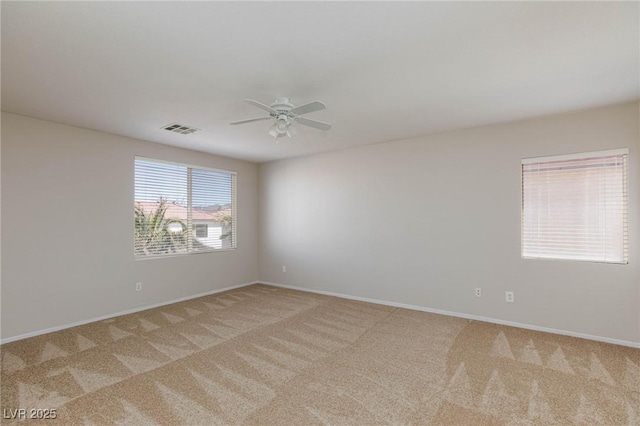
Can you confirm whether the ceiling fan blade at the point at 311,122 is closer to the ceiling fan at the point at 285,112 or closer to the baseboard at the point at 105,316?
the ceiling fan at the point at 285,112

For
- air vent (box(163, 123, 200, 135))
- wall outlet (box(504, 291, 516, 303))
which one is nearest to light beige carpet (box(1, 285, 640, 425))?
wall outlet (box(504, 291, 516, 303))

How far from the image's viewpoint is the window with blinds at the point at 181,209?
15.3ft

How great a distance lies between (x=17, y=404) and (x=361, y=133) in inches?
167

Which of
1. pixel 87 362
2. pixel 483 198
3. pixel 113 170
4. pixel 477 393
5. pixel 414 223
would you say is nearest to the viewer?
pixel 477 393

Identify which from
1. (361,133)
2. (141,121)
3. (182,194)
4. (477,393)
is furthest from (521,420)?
(182,194)

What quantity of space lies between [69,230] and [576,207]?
239 inches

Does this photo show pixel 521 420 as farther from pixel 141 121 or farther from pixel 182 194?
pixel 182 194

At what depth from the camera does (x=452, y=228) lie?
13.9 feet

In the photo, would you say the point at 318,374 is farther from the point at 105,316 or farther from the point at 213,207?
the point at 213,207

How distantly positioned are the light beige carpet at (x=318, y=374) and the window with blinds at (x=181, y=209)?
139 cm

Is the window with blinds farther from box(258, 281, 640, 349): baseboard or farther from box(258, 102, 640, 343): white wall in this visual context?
box(258, 281, 640, 349): baseboard

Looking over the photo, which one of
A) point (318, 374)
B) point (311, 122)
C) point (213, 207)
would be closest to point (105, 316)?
point (213, 207)

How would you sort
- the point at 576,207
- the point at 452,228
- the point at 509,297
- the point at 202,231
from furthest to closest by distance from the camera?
the point at 202,231
the point at 452,228
the point at 509,297
the point at 576,207

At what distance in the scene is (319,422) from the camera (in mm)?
2037
